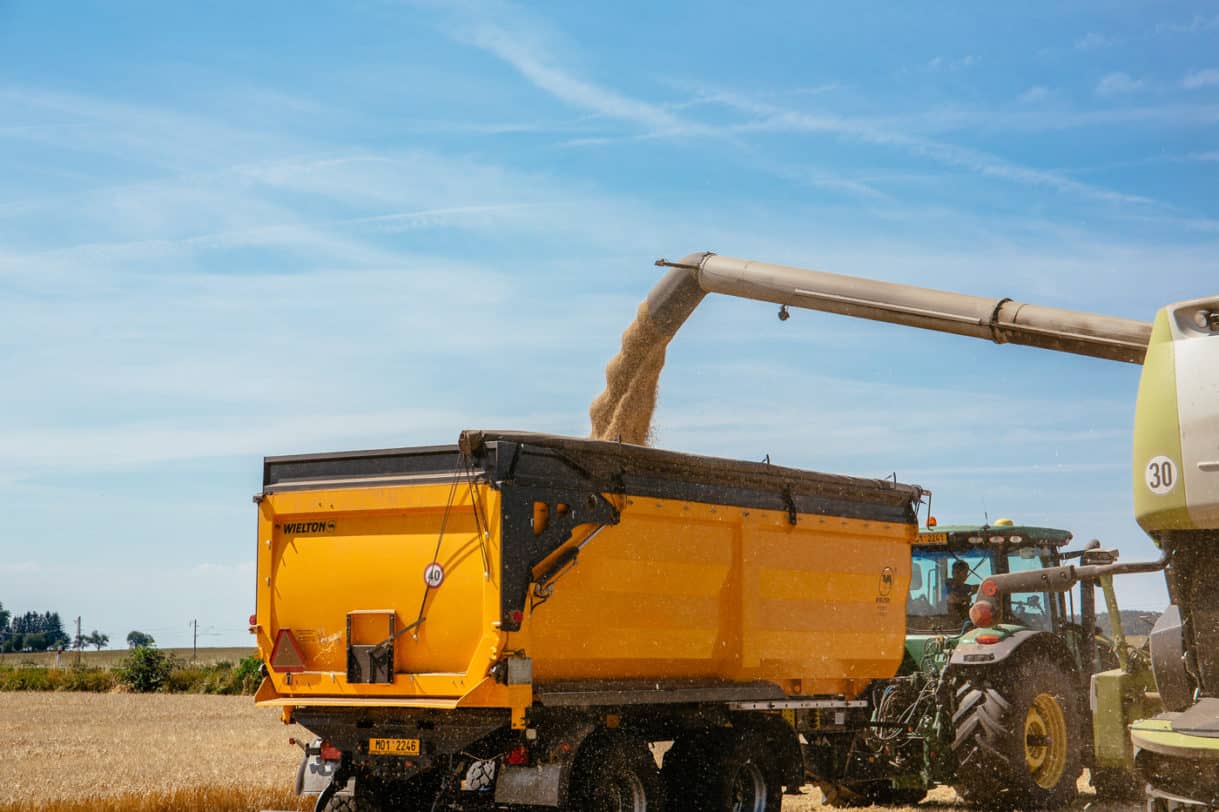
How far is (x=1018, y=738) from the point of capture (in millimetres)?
11461

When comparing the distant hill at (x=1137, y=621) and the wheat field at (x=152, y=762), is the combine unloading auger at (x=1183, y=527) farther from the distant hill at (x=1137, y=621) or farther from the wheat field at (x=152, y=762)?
the wheat field at (x=152, y=762)

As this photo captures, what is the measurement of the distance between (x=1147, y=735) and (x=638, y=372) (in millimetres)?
7735

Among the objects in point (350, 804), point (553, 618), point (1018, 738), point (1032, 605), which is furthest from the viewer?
point (1032, 605)

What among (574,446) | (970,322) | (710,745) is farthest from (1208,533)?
(970,322)

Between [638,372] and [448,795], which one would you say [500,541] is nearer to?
[448,795]

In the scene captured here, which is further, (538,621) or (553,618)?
(553,618)

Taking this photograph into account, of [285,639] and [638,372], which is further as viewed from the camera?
[638,372]

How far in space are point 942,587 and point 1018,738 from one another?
179 cm

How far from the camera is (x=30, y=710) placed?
26.0 meters

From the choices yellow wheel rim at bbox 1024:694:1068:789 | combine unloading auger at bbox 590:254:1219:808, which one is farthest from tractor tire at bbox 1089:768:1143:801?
combine unloading auger at bbox 590:254:1219:808

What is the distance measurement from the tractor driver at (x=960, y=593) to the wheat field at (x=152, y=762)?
168 cm

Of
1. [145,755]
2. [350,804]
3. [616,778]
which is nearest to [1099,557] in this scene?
[616,778]

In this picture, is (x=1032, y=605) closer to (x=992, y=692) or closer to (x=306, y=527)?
(x=992, y=692)

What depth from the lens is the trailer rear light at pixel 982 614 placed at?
11750 millimetres
